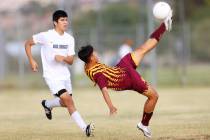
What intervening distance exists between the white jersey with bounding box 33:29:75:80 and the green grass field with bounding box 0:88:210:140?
115 cm

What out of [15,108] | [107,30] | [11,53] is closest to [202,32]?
[107,30]

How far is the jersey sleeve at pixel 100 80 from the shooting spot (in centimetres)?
1333

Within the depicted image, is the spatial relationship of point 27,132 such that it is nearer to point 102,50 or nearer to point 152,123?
point 152,123

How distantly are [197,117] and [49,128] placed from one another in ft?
12.0

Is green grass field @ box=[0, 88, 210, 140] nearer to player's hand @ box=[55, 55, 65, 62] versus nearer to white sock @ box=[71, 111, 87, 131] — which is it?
white sock @ box=[71, 111, 87, 131]

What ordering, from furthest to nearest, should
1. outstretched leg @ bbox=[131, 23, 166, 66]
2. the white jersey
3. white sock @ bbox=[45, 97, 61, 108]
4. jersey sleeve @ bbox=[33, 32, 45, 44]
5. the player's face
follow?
white sock @ bbox=[45, 97, 61, 108]
jersey sleeve @ bbox=[33, 32, 45, 44]
the white jersey
the player's face
outstretched leg @ bbox=[131, 23, 166, 66]

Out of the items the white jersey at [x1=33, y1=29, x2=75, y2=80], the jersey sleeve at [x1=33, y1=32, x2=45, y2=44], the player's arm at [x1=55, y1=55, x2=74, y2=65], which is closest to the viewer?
the player's arm at [x1=55, y1=55, x2=74, y2=65]

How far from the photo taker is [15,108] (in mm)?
24891

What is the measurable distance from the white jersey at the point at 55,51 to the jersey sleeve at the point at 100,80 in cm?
104

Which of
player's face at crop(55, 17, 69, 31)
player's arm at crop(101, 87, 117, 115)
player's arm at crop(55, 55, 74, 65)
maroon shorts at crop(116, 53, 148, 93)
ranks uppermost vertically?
player's face at crop(55, 17, 69, 31)

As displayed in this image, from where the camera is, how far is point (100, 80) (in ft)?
43.8

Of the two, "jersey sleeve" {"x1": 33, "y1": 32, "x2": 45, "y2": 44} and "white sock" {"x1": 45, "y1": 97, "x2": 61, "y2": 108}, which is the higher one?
"jersey sleeve" {"x1": 33, "y1": 32, "x2": 45, "y2": 44}

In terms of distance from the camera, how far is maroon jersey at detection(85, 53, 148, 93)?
44.1 feet

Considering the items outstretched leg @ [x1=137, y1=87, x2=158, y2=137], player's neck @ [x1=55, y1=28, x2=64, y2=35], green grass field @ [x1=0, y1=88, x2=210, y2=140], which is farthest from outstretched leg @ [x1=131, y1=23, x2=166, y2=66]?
player's neck @ [x1=55, y1=28, x2=64, y2=35]
